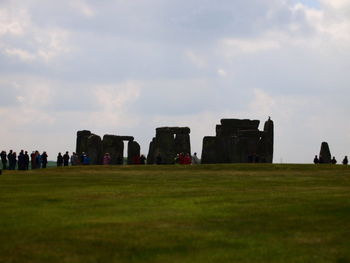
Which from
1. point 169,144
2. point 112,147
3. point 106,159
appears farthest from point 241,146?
point 106,159

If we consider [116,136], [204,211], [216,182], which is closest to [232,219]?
→ [204,211]

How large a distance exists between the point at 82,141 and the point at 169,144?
807 cm

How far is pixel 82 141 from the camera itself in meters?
63.6

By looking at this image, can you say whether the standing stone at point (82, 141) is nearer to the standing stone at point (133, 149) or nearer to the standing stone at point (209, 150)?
the standing stone at point (133, 149)

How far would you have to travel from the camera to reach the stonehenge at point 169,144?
5972 centimetres

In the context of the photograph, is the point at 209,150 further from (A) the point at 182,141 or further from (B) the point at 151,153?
(B) the point at 151,153

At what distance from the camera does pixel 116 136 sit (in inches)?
2421

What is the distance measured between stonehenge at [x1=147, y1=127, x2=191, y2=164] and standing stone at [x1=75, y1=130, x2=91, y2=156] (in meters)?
5.38

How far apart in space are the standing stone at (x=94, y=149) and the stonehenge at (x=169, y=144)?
13.7 ft

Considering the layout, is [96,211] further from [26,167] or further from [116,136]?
[116,136]

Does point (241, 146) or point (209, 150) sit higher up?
point (241, 146)

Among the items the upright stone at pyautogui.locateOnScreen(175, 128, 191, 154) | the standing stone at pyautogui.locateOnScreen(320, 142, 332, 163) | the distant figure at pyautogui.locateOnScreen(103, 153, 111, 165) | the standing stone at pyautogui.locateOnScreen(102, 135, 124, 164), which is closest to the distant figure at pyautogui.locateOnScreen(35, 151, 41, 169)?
the distant figure at pyautogui.locateOnScreen(103, 153, 111, 165)

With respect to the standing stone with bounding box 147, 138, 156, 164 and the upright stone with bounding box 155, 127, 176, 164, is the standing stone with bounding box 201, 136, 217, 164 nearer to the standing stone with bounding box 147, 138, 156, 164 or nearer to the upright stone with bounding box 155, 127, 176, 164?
the upright stone with bounding box 155, 127, 176, 164

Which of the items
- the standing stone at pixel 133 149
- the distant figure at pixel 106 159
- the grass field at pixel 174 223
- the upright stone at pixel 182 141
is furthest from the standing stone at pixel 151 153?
the grass field at pixel 174 223
